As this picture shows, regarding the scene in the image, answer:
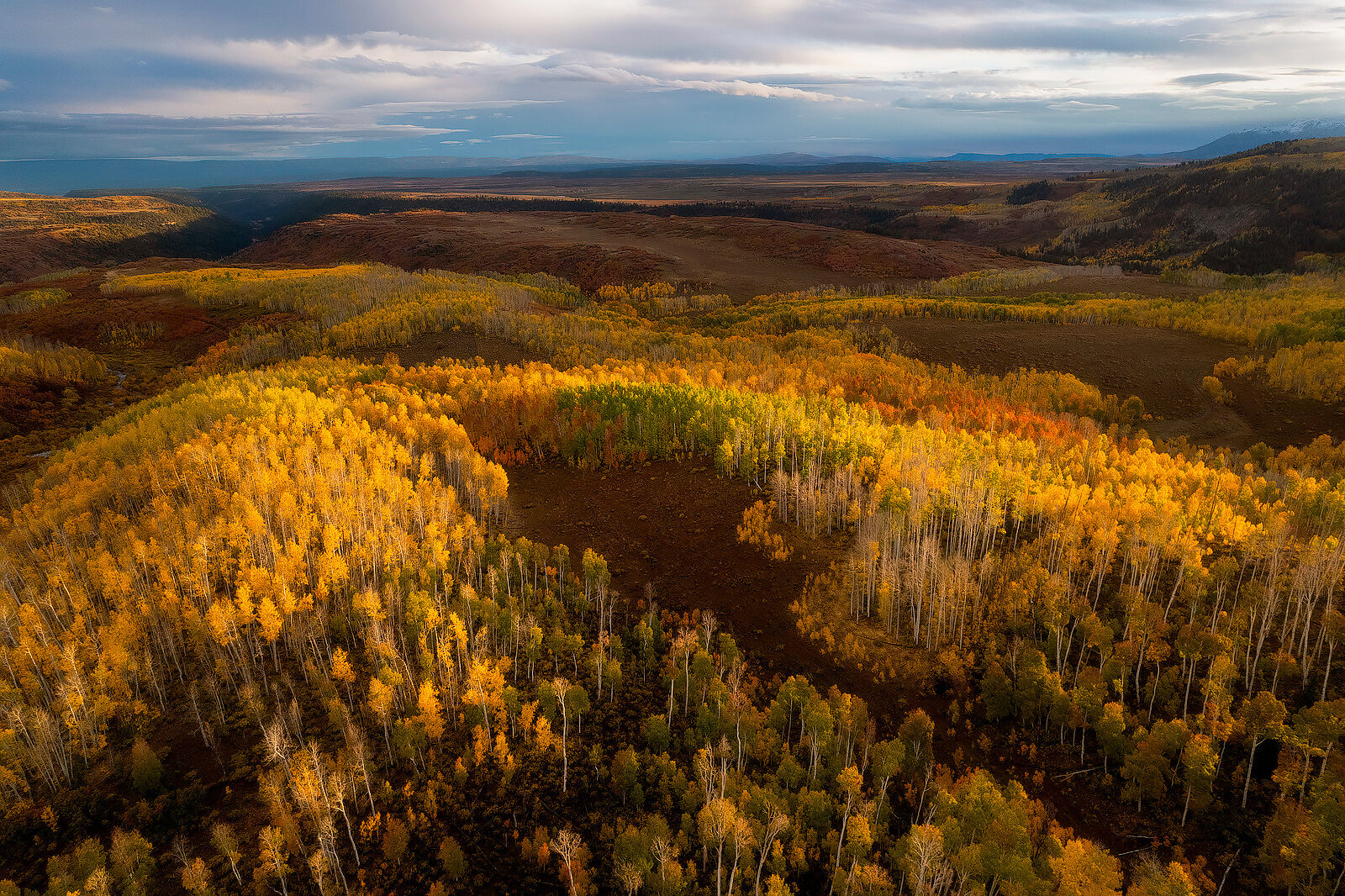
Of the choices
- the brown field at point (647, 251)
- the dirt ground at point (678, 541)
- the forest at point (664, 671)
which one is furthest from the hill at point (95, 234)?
the dirt ground at point (678, 541)

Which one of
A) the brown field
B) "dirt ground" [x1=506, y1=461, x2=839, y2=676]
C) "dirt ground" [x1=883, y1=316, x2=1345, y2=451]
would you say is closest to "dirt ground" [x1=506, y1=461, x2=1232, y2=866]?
"dirt ground" [x1=506, y1=461, x2=839, y2=676]

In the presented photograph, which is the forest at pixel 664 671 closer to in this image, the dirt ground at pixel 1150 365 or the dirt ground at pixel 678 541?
the dirt ground at pixel 678 541

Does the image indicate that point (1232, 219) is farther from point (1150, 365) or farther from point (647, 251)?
point (647, 251)

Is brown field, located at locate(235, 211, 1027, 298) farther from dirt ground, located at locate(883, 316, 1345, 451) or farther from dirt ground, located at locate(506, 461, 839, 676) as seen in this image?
dirt ground, located at locate(506, 461, 839, 676)

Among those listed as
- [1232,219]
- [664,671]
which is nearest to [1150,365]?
[664,671]

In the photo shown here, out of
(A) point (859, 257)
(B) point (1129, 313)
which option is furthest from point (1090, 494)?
(A) point (859, 257)

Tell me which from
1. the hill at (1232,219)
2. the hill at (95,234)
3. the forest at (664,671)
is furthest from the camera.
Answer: the hill at (95,234)

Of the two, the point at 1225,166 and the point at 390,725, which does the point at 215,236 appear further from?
the point at 1225,166
